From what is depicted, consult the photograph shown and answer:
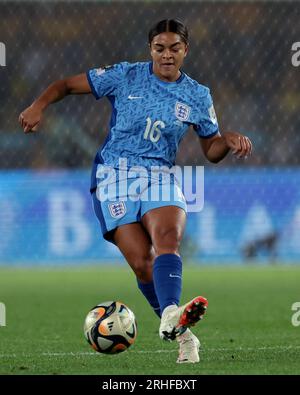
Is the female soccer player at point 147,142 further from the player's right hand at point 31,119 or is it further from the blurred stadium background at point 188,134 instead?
the blurred stadium background at point 188,134

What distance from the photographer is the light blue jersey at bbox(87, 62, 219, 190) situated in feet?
19.7

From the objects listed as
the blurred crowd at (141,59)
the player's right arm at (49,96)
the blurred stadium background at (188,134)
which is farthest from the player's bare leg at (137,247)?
the blurred stadium background at (188,134)

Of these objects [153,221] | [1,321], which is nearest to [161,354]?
[153,221]

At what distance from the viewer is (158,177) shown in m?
5.94

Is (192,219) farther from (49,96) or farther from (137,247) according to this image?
(137,247)

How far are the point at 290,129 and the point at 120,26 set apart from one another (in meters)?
2.87

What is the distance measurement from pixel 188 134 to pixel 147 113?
9.15 meters

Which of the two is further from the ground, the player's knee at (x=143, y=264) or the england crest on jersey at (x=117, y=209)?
the england crest on jersey at (x=117, y=209)

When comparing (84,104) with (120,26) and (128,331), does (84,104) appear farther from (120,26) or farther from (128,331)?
(128,331)

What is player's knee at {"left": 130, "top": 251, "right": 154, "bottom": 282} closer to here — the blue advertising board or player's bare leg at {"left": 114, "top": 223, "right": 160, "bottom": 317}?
player's bare leg at {"left": 114, "top": 223, "right": 160, "bottom": 317}

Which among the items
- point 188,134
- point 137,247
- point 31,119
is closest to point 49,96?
point 31,119

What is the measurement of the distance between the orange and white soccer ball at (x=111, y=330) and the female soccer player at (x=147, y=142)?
0.21 metres

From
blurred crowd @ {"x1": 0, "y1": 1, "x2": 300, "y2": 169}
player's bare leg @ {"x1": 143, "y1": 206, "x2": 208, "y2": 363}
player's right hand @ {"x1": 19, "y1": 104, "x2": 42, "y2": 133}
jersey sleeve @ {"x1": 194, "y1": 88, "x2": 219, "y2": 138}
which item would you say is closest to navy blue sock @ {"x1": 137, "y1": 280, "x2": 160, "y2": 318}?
player's bare leg @ {"x1": 143, "y1": 206, "x2": 208, "y2": 363}

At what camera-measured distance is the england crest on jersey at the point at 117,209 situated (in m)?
5.93
